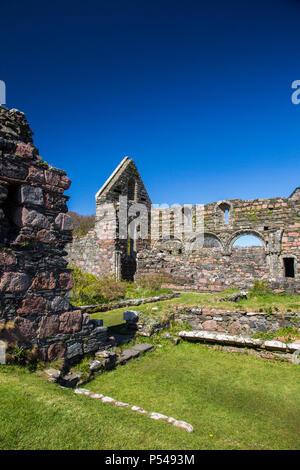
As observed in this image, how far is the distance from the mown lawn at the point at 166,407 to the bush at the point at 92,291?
584cm

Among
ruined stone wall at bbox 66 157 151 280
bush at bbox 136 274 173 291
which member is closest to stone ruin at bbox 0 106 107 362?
bush at bbox 136 274 173 291

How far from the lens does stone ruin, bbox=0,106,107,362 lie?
4.47 meters

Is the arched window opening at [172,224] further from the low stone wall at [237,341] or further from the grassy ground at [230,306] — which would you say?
the low stone wall at [237,341]

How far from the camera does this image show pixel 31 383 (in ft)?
11.8

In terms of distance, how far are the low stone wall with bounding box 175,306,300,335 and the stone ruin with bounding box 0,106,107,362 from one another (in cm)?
319

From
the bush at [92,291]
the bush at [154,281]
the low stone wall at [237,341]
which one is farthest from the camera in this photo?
the bush at [154,281]

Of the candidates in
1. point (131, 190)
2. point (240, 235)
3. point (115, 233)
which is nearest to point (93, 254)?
point (115, 233)

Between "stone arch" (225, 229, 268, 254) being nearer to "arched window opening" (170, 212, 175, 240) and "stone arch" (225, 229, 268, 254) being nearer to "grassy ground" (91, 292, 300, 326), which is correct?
"arched window opening" (170, 212, 175, 240)

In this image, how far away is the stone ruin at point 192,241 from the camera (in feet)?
46.2

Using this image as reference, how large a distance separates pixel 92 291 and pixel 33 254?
729 centimetres

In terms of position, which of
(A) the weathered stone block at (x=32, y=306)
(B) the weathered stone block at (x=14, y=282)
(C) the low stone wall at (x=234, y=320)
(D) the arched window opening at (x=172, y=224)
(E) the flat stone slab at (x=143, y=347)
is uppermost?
(D) the arched window opening at (x=172, y=224)

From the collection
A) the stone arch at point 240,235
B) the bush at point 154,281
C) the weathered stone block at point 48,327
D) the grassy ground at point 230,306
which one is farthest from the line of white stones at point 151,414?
the stone arch at point 240,235
